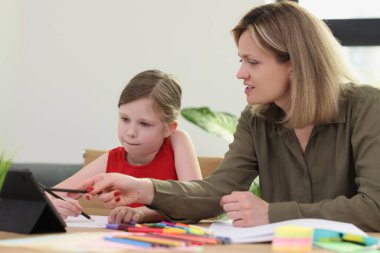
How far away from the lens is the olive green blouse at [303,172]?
1.70m

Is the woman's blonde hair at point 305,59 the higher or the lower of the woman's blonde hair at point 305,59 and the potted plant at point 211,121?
the higher

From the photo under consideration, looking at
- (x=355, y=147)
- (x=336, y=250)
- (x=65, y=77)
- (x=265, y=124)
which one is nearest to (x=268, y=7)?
(x=265, y=124)

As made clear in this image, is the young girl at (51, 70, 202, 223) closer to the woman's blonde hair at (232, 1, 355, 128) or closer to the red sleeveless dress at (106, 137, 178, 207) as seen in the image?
the red sleeveless dress at (106, 137, 178, 207)

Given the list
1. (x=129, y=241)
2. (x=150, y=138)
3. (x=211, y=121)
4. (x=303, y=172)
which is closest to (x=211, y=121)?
(x=211, y=121)

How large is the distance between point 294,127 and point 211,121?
1307 mm

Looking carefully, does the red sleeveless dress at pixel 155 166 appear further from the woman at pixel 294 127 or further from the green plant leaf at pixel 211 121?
the green plant leaf at pixel 211 121

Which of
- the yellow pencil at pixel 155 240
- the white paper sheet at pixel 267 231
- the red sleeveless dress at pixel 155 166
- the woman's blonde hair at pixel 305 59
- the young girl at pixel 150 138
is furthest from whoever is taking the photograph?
the red sleeveless dress at pixel 155 166

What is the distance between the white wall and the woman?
5.35ft

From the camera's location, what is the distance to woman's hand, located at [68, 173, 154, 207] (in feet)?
5.53

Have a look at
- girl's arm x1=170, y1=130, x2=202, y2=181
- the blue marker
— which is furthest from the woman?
the blue marker

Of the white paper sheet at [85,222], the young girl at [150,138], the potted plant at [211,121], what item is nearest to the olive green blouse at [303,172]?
the white paper sheet at [85,222]

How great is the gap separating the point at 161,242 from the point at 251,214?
0.45m

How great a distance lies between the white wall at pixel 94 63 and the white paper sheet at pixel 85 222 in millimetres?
1830

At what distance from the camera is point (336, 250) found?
128 centimetres
